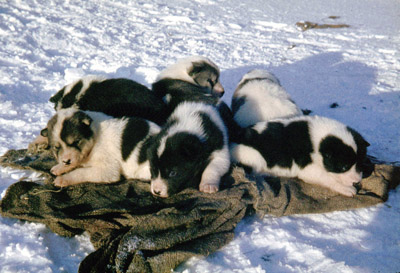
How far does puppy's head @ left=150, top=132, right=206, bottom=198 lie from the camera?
13.6ft

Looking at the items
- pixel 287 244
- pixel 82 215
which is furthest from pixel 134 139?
pixel 287 244

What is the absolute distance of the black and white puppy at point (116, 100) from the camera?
17.4ft

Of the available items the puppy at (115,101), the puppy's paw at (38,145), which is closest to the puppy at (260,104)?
the puppy at (115,101)

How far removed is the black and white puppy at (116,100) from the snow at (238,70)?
1.05m

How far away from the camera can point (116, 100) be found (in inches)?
210

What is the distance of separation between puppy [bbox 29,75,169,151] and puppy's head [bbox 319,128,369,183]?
246cm

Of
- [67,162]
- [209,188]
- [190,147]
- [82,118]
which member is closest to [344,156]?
[209,188]

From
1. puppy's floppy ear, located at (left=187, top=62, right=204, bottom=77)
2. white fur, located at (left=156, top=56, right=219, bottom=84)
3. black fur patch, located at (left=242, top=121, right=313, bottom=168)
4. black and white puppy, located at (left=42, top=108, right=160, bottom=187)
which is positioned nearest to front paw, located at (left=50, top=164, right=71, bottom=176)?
black and white puppy, located at (left=42, top=108, right=160, bottom=187)

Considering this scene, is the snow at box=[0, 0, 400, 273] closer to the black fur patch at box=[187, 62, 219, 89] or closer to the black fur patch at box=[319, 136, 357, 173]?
the black fur patch at box=[319, 136, 357, 173]

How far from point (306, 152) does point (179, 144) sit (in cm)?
189

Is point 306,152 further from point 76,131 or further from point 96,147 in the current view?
point 76,131

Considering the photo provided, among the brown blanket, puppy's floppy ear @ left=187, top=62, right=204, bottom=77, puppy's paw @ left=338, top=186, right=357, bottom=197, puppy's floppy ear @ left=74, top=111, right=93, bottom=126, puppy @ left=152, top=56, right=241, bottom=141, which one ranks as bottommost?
the brown blanket

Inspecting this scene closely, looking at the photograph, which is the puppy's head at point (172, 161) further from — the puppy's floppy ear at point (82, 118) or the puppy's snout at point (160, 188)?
the puppy's floppy ear at point (82, 118)

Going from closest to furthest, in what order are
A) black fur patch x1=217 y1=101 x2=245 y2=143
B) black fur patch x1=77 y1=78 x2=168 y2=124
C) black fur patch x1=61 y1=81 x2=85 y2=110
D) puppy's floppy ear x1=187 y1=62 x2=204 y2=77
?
1. black fur patch x1=217 y1=101 x2=245 y2=143
2. black fur patch x1=77 y1=78 x2=168 y2=124
3. black fur patch x1=61 y1=81 x2=85 y2=110
4. puppy's floppy ear x1=187 y1=62 x2=204 y2=77
